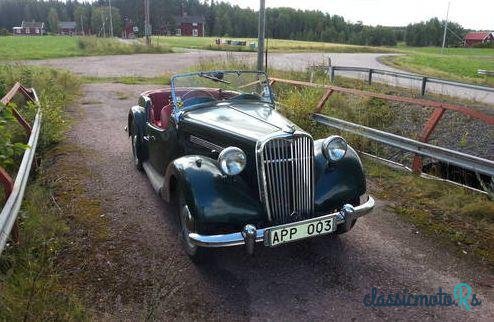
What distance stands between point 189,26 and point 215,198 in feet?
323

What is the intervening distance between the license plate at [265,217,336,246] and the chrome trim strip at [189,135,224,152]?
1.08 metres

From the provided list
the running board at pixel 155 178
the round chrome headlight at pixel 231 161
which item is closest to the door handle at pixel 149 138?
the running board at pixel 155 178

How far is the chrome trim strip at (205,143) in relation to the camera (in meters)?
4.00

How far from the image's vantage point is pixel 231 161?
3.50 m

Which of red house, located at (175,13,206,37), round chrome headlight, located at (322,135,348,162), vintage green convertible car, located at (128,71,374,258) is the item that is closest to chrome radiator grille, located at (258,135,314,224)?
vintage green convertible car, located at (128,71,374,258)

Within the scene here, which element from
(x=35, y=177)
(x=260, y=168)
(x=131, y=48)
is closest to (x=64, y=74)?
(x=35, y=177)

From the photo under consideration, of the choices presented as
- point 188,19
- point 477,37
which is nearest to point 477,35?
point 477,37

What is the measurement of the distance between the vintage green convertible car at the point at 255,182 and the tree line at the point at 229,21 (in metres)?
61.3

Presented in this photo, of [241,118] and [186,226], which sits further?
[241,118]

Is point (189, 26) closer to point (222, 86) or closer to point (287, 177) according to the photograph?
point (222, 86)

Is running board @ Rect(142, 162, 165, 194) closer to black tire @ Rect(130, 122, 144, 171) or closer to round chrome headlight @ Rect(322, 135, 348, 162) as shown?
black tire @ Rect(130, 122, 144, 171)

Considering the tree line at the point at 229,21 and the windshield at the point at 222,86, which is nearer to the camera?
the windshield at the point at 222,86

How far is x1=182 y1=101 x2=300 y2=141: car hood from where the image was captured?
12.6 ft

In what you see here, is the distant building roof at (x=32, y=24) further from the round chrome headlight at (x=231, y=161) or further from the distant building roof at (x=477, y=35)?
the round chrome headlight at (x=231, y=161)
